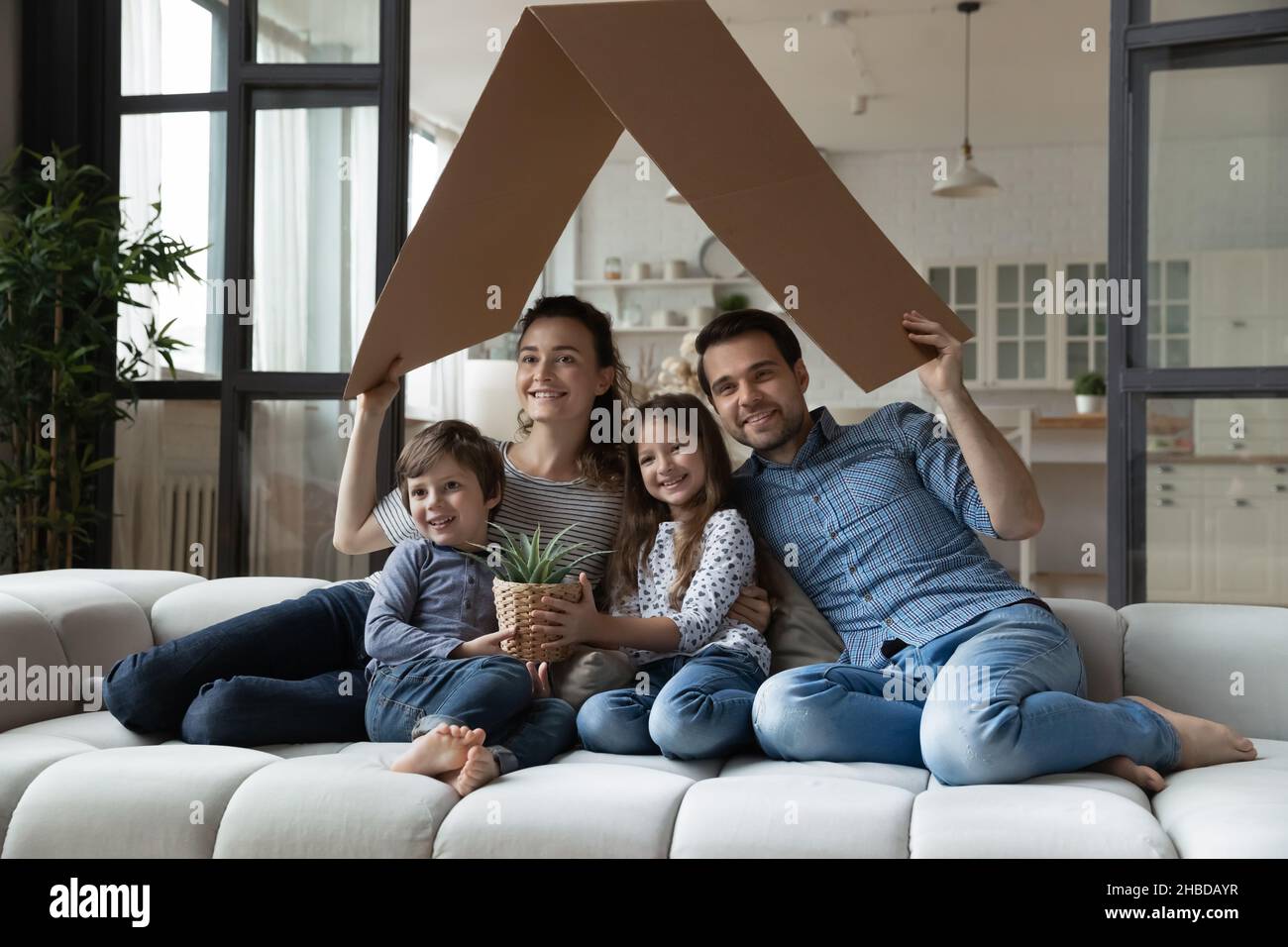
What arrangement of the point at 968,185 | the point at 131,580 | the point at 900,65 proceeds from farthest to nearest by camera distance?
the point at 900,65 → the point at 968,185 → the point at 131,580

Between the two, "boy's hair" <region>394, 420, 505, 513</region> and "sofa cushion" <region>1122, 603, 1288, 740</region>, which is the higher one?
"boy's hair" <region>394, 420, 505, 513</region>

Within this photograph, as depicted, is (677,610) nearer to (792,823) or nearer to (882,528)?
(882,528)

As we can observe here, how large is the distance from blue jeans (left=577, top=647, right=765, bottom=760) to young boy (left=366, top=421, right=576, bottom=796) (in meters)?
0.07

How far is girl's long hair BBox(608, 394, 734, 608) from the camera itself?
204cm

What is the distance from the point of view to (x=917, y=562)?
6.44ft

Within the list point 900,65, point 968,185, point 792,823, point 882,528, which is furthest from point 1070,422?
point 792,823

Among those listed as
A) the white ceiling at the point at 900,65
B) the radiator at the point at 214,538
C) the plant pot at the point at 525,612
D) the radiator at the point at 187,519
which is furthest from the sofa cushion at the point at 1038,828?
the white ceiling at the point at 900,65

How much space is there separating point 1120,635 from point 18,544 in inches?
108

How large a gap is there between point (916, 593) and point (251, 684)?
103cm

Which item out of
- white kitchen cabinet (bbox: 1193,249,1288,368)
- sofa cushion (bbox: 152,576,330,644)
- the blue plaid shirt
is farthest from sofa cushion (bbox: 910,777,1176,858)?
white kitchen cabinet (bbox: 1193,249,1288,368)

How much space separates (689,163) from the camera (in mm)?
1769

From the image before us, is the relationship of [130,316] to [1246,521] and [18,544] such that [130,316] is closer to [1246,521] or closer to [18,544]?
[18,544]

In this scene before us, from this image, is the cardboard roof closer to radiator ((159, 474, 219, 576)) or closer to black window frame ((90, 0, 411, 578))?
black window frame ((90, 0, 411, 578))

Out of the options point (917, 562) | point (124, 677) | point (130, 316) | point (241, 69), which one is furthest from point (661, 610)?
point (130, 316)
